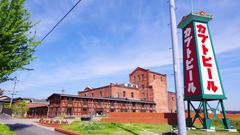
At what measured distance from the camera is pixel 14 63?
46.0 ft

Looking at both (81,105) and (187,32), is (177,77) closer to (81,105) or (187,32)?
(187,32)

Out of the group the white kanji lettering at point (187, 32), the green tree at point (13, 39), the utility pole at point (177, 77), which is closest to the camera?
the utility pole at point (177, 77)

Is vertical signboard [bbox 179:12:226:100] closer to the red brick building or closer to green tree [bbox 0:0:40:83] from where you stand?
green tree [bbox 0:0:40:83]

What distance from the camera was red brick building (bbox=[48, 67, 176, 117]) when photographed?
41094 millimetres

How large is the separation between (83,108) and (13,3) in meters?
32.3

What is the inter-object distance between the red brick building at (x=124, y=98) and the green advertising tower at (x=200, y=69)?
87.0ft

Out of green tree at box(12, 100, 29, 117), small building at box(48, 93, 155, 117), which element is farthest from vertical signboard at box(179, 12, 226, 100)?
green tree at box(12, 100, 29, 117)

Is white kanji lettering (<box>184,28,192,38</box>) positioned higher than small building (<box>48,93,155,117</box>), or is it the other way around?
white kanji lettering (<box>184,28,192,38</box>)

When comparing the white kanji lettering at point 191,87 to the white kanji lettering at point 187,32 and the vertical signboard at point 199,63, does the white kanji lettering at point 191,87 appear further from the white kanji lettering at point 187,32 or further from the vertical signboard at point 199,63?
the white kanji lettering at point 187,32

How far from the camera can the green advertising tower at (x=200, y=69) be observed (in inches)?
738

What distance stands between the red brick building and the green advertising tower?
87.0ft

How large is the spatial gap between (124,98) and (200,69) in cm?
3753

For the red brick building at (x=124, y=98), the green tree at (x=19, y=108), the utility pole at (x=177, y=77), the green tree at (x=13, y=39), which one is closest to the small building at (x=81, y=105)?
the red brick building at (x=124, y=98)

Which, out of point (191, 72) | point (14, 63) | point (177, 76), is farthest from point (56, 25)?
point (191, 72)
